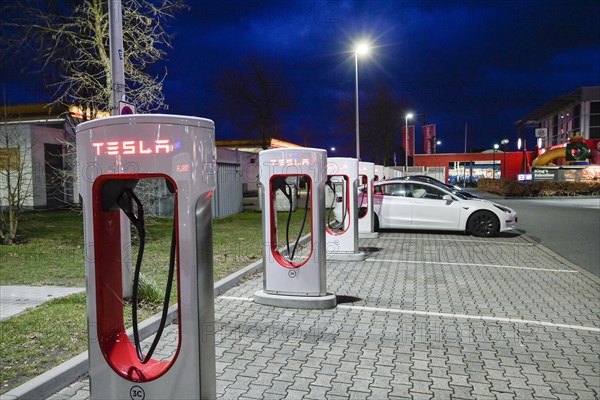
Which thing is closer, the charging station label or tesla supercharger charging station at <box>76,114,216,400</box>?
tesla supercharger charging station at <box>76,114,216,400</box>

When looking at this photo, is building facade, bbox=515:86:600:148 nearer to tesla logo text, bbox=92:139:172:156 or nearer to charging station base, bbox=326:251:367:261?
charging station base, bbox=326:251:367:261

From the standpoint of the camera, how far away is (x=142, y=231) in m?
3.06

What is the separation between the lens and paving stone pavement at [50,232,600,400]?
12.8ft

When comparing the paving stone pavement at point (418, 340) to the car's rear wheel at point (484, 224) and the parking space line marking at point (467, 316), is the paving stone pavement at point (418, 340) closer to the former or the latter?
the parking space line marking at point (467, 316)

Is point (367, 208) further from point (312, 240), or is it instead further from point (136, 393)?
point (136, 393)

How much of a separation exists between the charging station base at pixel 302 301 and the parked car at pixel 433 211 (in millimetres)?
7022

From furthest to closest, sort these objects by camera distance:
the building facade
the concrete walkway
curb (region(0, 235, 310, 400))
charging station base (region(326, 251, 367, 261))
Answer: the building facade → charging station base (region(326, 251, 367, 261)) → the concrete walkway → curb (region(0, 235, 310, 400))

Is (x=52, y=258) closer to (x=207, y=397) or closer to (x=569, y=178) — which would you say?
(x=207, y=397)

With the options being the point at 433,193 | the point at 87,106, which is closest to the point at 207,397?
the point at 87,106

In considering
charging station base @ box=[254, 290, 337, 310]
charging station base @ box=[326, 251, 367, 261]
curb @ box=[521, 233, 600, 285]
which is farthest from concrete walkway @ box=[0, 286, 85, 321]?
curb @ box=[521, 233, 600, 285]

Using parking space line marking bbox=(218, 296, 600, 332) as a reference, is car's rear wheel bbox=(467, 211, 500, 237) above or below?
above

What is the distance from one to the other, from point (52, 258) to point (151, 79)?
4095 millimetres

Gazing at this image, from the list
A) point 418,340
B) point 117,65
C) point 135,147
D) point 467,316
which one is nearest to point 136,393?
point 135,147

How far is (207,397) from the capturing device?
9.82ft
